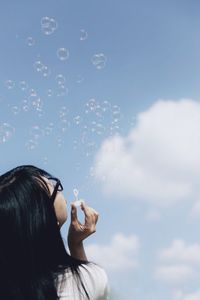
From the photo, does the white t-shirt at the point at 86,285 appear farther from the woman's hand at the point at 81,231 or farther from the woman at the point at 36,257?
the woman's hand at the point at 81,231

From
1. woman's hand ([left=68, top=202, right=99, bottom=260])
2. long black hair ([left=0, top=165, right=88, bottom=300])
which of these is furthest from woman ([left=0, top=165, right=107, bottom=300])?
woman's hand ([left=68, top=202, right=99, bottom=260])

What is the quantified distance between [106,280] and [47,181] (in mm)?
652

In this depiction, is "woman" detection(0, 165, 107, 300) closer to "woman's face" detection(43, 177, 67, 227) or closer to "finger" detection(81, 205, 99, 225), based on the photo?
"woman's face" detection(43, 177, 67, 227)

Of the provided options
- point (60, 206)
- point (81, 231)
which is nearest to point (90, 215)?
point (81, 231)

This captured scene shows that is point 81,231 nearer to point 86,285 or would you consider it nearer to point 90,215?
point 90,215

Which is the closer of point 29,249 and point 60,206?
point 29,249

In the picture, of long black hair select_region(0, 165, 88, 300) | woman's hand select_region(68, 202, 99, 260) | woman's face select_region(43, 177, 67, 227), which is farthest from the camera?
woman's hand select_region(68, 202, 99, 260)

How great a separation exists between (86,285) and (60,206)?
0.48m

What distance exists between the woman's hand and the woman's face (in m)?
0.35

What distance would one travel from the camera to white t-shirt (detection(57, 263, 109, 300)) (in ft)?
8.97

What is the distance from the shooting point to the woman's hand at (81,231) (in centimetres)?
328

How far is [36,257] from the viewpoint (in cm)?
271

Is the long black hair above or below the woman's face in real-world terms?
below

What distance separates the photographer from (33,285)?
8.73ft
